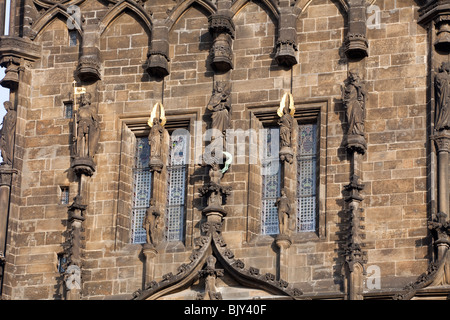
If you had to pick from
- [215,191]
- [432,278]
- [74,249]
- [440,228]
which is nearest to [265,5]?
[215,191]

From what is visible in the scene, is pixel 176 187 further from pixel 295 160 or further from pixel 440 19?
pixel 440 19

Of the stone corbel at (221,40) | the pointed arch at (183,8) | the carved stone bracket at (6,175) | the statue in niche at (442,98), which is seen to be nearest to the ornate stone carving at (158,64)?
the pointed arch at (183,8)

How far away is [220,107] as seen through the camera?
161 ft

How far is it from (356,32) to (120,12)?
16.8 ft

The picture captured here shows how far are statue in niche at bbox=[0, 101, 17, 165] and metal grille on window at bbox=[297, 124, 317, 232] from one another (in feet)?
19.2

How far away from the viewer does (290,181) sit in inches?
1912

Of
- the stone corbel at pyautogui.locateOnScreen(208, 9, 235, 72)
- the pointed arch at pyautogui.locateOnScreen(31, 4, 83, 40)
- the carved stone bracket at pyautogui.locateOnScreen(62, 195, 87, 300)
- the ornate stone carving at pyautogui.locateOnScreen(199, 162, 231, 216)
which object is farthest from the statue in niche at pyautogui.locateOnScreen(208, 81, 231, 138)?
the pointed arch at pyautogui.locateOnScreen(31, 4, 83, 40)

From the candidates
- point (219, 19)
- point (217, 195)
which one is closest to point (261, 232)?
point (217, 195)

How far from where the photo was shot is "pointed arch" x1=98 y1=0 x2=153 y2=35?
5062 centimetres

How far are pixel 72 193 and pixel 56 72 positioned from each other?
2844 mm

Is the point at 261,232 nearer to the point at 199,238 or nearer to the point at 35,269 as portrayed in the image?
the point at 199,238

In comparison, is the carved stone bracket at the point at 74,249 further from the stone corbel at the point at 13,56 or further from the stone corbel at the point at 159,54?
the stone corbel at the point at 13,56
